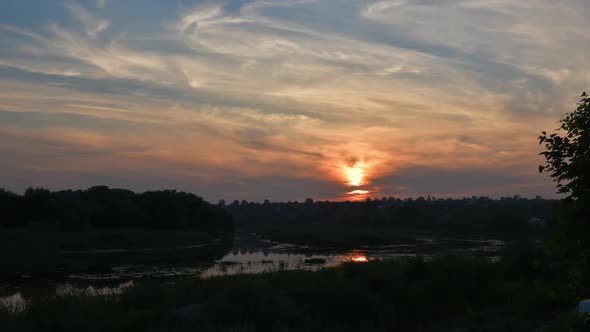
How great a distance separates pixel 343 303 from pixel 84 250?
37.7m

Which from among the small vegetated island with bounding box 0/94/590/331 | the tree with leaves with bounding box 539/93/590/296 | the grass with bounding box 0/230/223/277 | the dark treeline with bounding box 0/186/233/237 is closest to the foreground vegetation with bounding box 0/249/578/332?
the small vegetated island with bounding box 0/94/590/331

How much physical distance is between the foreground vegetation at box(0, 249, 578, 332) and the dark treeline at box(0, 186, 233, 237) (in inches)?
1831

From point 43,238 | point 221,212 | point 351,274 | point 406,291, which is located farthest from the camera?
point 221,212

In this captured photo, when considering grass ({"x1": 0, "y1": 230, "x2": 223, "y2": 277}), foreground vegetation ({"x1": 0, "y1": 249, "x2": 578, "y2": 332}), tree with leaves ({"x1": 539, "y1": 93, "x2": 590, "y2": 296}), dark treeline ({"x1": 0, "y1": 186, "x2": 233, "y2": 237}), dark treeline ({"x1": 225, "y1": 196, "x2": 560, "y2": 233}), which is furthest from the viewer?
dark treeline ({"x1": 225, "y1": 196, "x2": 560, "y2": 233})

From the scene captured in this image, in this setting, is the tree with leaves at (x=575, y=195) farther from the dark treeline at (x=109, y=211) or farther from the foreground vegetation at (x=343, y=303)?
the dark treeline at (x=109, y=211)

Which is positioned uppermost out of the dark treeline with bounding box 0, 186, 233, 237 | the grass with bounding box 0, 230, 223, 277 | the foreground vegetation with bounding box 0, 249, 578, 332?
the dark treeline with bounding box 0, 186, 233, 237

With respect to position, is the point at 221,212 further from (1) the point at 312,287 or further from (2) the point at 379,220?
(1) the point at 312,287

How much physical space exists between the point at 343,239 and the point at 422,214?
4253 centimetres

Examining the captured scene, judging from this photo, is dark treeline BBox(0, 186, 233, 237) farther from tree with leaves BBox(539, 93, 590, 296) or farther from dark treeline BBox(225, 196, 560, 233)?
tree with leaves BBox(539, 93, 590, 296)

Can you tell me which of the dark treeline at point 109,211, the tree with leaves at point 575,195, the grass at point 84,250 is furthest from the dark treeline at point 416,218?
the tree with leaves at point 575,195

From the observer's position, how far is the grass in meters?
33.2

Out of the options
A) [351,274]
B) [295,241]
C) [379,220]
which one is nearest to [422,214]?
[379,220]

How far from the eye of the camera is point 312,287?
46.8ft

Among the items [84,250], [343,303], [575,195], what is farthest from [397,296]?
[84,250]
